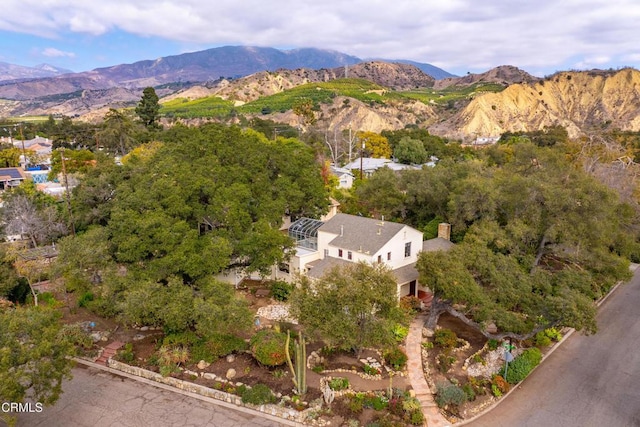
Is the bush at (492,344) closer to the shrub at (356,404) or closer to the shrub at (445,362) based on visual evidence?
the shrub at (445,362)

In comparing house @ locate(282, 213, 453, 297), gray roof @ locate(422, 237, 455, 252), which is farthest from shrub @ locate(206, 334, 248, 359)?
gray roof @ locate(422, 237, 455, 252)

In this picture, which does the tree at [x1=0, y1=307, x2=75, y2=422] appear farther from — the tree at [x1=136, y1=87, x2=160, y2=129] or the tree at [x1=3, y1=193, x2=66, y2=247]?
the tree at [x1=136, y1=87, x2=160, y2=129]

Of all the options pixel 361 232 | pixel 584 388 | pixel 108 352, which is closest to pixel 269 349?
pixel 108 352

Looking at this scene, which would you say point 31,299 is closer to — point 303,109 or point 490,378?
point 490,378

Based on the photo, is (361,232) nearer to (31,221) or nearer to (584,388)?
(584,388)

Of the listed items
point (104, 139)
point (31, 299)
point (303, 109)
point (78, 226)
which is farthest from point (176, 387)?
point (303, 109)

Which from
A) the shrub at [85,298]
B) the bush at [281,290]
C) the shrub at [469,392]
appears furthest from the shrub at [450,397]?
the shrub at [85,298]
